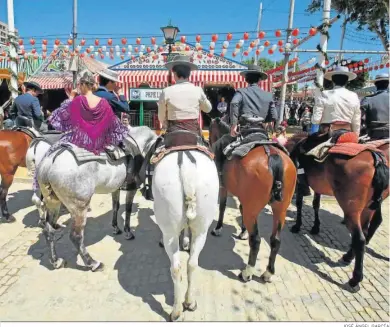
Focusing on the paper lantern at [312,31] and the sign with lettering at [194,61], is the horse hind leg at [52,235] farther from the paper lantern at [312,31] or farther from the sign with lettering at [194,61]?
the sign with lettering at [194,61]

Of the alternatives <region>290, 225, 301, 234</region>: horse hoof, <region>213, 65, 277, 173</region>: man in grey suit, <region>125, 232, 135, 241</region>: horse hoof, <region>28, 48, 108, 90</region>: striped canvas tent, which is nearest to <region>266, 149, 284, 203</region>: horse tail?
<region>213, 65, 277, 173</region>: man in grey suit

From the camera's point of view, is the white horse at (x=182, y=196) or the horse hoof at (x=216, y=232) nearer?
the white horse at (x=182, y=196)

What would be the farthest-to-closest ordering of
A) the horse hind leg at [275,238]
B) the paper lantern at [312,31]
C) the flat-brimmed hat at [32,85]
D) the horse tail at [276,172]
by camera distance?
1. the paper lantern at [312,31]
2. the flat-brimmed hat at [32,85]
3. the horse hind leg at [275,238]
4. the horse tail at [276,172]

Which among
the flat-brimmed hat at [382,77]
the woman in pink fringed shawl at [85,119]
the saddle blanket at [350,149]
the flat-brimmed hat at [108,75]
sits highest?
the flat-brimmed hat at [382,77]

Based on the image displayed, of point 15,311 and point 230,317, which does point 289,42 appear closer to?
point 230,317

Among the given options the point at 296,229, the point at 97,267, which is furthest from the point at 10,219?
the point at 296,229

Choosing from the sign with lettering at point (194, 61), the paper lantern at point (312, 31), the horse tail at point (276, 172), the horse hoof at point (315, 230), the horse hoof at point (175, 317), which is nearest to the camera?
the horse hoof at point (175, 317)

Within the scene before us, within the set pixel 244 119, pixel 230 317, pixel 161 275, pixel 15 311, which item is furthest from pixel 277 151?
pixel 15 311

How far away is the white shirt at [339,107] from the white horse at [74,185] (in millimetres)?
3000

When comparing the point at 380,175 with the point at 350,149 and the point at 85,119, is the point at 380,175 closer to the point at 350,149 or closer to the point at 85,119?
the point at 350,149

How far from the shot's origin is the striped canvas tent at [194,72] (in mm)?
15906

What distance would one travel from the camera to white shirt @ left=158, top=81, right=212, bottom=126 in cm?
315

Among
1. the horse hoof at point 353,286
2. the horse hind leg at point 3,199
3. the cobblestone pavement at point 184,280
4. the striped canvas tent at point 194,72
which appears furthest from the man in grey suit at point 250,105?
the striped canvas tent at point 194,72

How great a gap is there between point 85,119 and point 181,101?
1298 millimetres
